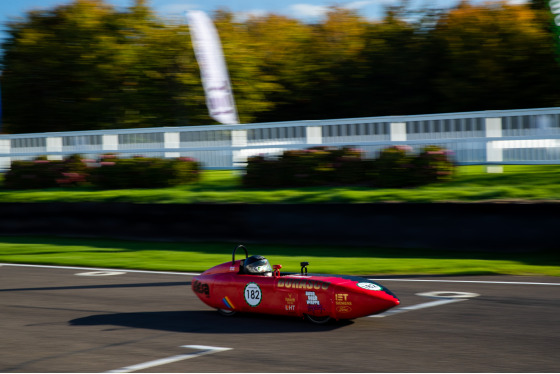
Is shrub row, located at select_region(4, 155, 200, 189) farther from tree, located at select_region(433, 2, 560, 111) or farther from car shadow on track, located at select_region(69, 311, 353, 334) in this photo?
tree, located at select_region(433, 2, 560, 111)

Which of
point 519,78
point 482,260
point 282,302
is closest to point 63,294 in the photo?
point 282,302

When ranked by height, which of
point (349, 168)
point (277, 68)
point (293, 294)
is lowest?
point (293, 294)

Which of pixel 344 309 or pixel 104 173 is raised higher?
pixel 104 173

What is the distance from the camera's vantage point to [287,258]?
13.2 m

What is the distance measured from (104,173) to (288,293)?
13.8 meters

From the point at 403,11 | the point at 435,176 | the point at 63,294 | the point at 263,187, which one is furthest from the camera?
the point at 403,11

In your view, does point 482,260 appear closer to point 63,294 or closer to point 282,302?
point 282,302

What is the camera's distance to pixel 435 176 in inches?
626

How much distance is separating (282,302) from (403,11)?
33.2 meters

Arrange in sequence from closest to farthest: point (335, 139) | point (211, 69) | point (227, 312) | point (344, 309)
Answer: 1. point (344, 309)
2. point (227, 312)
3. point (335, 139)
4. point (211, 69)

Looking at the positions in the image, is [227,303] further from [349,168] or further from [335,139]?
[335,139]

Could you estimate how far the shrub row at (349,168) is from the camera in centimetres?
1591

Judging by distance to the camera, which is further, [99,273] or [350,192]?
[350,192]

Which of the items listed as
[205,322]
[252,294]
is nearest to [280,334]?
[252,294]
